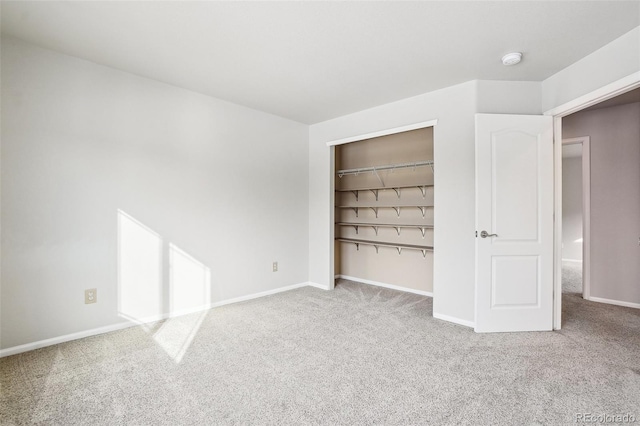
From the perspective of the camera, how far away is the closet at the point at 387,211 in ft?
14.2

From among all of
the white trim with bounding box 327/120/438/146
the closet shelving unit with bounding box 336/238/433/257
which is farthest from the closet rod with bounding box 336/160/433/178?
the closet shelving unit with bounding box 336/238/433/257

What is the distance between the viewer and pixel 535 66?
9.42 feet

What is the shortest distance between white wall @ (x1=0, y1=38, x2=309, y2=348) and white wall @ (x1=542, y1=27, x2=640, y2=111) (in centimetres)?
328

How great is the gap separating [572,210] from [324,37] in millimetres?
8015

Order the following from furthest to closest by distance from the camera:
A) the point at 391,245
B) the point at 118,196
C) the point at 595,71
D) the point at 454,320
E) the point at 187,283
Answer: the point at 391,245 → the point at 187,283 → the point at 454,320 → the point at 118,196 → the point at 595,71

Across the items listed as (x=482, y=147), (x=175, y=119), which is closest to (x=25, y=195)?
(x=175, y=119)

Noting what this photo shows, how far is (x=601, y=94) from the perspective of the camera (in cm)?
251

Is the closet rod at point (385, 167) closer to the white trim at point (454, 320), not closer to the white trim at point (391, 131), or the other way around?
the white trim at point (391, 131)

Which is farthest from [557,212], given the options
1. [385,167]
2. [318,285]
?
[318,285]

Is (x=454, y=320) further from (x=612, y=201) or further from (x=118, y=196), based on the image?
(x=118, y=196)

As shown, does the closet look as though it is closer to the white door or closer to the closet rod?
the closet rod

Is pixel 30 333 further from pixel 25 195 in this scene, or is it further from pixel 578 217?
pixel 578 217

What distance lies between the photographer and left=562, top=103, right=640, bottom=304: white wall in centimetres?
385

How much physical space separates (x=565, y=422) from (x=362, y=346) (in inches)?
54.3
